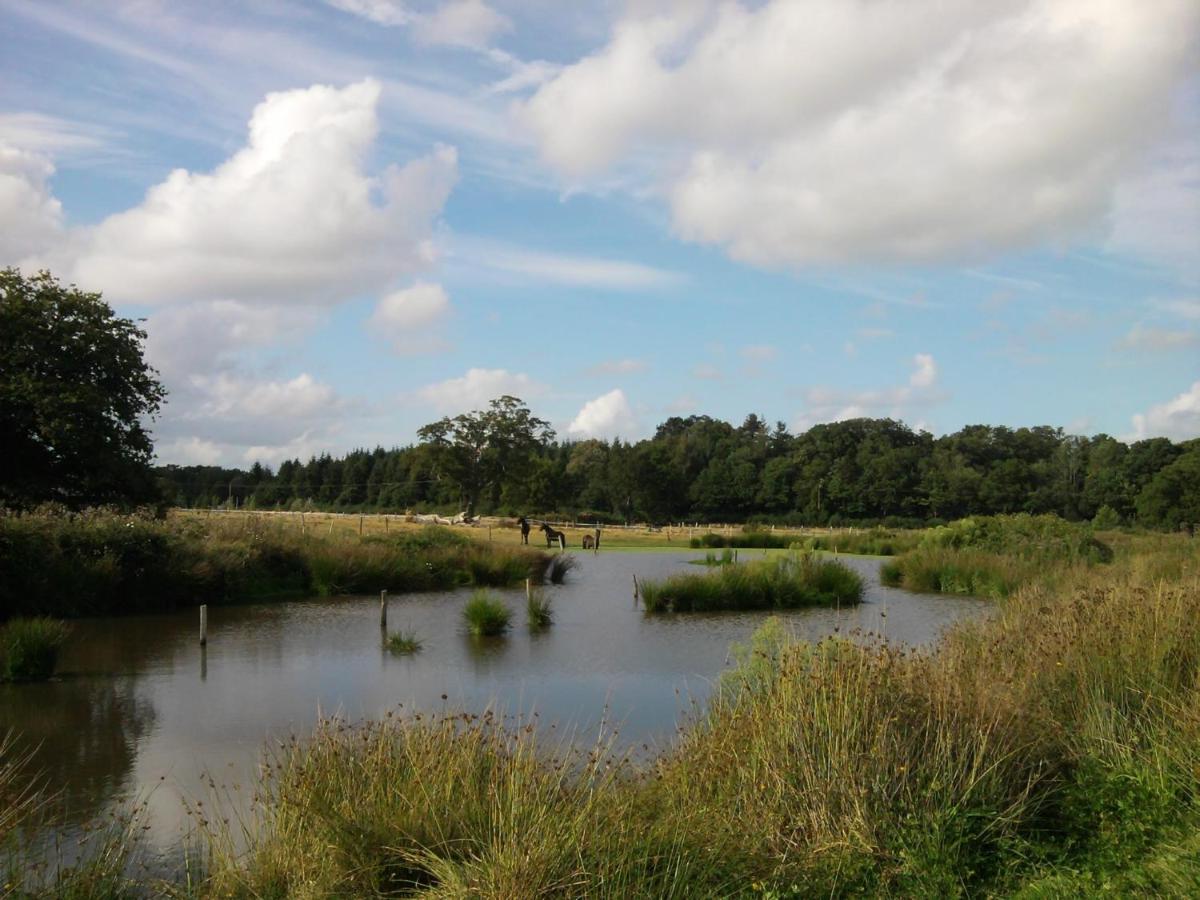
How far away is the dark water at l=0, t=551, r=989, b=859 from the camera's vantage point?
9.95 metres

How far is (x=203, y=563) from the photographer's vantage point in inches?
1013

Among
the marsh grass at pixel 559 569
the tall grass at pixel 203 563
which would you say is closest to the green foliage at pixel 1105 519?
the marsh grass at pixel 559 569

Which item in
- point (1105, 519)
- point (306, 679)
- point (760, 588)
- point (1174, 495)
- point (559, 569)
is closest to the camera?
point (306, 679)

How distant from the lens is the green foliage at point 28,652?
1430 centimetres

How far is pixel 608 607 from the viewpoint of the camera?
2564 cm

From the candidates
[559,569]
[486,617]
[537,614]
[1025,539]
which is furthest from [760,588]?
[1025,539]

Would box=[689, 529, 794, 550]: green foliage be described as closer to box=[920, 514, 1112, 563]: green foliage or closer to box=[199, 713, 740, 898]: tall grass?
box=[920, 514, 1112, 563]: green foliage

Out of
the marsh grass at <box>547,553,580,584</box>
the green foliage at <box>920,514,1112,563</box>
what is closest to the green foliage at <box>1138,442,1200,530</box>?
the green foliage at <box>920,514,1112,563</box>

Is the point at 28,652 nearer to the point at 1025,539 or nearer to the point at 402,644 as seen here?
the point at 402,644

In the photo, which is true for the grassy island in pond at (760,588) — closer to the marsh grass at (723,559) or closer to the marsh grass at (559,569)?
the marsh grass at (723,559)

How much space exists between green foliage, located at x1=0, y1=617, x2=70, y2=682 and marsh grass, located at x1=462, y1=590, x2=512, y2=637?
7.75 m

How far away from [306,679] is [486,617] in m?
5.68

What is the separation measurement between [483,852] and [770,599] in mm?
21079

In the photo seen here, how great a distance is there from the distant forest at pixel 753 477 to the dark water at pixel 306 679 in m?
52.2
